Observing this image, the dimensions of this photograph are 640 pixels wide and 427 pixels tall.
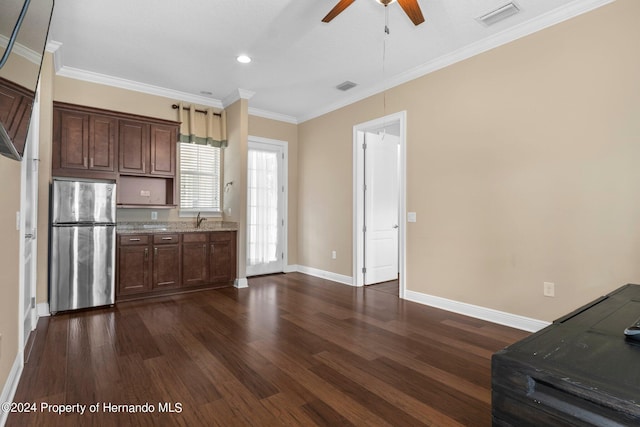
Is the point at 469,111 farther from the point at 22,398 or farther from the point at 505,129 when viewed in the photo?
the point at 22,398

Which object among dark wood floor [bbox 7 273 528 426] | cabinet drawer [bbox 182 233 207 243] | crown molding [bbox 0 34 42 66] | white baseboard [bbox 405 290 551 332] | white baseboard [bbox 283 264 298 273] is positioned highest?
crown molding [bbox 0 34 42 66]

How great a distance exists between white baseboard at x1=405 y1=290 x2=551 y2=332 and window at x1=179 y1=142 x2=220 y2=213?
11.6ft

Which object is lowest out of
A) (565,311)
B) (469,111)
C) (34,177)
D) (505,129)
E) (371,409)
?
(371,409)

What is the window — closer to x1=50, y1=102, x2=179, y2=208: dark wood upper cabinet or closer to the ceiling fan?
x1=50, y1=102, x2=179, y2=208: dark wood upper cabinet

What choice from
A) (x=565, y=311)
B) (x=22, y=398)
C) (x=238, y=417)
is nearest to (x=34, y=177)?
(x=22, y=398)

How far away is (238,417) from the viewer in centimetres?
185

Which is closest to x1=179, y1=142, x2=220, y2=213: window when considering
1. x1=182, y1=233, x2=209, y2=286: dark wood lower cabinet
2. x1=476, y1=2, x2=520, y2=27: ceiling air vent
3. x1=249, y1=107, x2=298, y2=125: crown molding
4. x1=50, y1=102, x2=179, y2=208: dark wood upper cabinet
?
x1=50, y1=102, x2=179, y2=208: dark wood upper cabinet

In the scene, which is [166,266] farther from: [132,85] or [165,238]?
[132,85]

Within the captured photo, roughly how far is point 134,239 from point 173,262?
23.6 inches

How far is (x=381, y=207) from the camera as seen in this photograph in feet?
17.8

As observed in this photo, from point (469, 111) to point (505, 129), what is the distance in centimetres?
48

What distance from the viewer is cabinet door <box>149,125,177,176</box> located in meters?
4.77

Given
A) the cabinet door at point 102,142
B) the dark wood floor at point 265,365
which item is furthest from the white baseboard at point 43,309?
the cabinet door at point 102,142

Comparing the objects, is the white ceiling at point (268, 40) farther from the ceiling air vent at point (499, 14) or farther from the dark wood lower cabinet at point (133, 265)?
the dark wood lower cabinet at point (133, 265)
